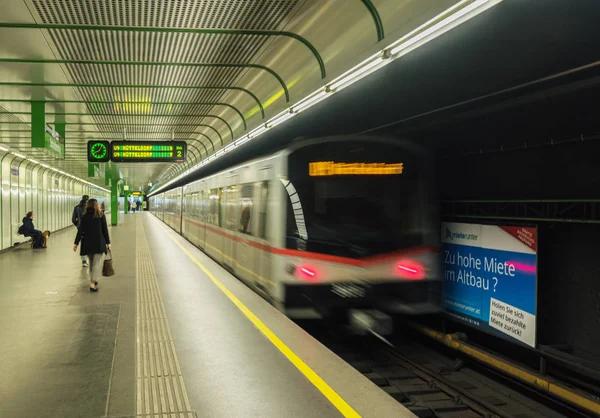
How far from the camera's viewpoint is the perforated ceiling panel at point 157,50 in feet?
18.7

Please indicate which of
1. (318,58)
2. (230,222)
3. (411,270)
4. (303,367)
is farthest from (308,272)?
(230,222)

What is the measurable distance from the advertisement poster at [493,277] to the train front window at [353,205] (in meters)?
1.19

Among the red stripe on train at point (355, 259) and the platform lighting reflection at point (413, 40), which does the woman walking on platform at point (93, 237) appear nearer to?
the red stripe on train at point (355, 259)

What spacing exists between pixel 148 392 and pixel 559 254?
503 centimetres

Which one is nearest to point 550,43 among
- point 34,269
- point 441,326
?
point 441,326

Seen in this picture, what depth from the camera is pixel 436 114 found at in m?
7.80

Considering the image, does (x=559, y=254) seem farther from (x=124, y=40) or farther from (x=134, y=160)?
(x=134, y=160)

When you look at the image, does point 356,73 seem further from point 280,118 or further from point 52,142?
point 52,142

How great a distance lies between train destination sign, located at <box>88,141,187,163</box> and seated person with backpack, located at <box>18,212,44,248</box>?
13.9 feet

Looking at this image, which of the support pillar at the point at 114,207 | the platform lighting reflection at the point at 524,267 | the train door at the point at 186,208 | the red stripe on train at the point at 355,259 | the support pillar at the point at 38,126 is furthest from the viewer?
the support pillar at the point at 114,207

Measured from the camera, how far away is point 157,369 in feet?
14.5

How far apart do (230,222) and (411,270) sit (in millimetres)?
4791

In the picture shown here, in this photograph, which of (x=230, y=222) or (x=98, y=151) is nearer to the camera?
(x=230, y=222)

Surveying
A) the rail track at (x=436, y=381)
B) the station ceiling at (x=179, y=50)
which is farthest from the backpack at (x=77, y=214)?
the rail track at (x=436, y=381)
